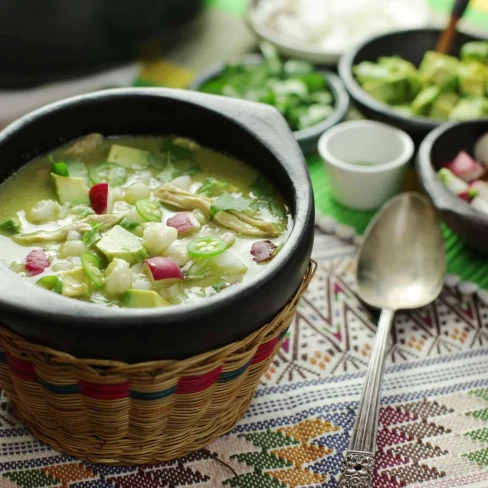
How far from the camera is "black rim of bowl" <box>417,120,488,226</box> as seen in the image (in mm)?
1852

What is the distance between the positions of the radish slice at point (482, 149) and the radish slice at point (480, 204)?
0.22 metres

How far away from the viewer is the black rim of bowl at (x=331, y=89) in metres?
2.36

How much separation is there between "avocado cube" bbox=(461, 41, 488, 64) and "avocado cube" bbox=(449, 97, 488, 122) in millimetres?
245

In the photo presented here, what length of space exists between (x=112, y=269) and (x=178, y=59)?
1.80 m

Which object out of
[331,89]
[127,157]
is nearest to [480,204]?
[331,89]

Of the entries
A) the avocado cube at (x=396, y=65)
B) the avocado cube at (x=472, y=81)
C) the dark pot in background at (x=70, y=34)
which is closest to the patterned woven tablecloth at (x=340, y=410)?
the avocado cube at (x=472, y=81)

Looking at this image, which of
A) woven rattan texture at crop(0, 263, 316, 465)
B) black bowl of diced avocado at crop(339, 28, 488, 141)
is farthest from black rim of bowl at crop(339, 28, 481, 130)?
woven rattan texture at crop(0, 263, 316, 465)

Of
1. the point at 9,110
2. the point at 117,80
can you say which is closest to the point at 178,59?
the point at 117,80

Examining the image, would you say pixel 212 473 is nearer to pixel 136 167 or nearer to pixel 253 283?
pixel 253 283

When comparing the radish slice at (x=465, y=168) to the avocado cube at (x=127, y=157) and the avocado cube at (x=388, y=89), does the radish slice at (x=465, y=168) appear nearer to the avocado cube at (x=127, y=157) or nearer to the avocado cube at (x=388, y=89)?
the avocado cube at (x=388, y=89)

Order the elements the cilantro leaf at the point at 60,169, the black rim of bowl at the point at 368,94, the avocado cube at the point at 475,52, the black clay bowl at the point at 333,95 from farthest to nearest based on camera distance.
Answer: the avocado cube at the point at 475,52 < the black clay bowl at the point at 333,95 < the black rim of bowl at the point at 368,94 < the cilantro leaf at the point at 60,169

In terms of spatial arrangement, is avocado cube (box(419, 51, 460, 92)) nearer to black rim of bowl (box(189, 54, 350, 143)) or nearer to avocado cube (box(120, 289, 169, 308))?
black rim of bowl (box(189, 54, 350, 143))

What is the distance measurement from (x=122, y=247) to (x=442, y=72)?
1.54 m

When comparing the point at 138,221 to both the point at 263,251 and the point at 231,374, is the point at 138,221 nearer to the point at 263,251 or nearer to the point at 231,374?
the point at 263,251
